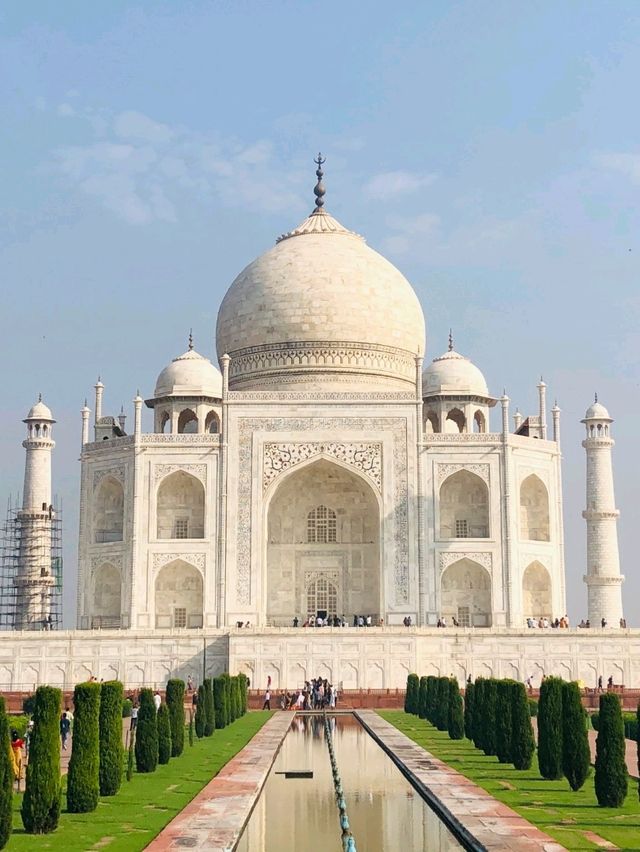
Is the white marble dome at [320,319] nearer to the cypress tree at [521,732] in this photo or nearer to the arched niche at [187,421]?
the arched niche at [187,421]

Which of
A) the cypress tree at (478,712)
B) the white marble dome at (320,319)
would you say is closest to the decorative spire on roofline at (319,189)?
the white marble dome at (320,319)

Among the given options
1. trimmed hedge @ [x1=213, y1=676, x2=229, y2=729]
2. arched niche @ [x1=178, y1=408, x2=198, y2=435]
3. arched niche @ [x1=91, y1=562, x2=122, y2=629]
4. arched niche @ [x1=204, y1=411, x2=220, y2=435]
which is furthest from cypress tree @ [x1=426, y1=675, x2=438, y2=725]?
arched niche @ [x1=178, y1=408, x2=198, y2=435]

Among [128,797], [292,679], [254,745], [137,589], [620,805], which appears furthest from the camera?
[137,589]

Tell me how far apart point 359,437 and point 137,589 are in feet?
17.7

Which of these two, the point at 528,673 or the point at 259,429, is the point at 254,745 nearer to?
the point at 528,673

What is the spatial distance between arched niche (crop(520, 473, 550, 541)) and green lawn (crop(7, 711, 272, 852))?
14.3 metres

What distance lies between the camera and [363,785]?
1033 centimetres

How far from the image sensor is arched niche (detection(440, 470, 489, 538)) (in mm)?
26312

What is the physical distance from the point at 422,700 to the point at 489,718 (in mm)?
5661

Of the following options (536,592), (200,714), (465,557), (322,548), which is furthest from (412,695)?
(536,592)

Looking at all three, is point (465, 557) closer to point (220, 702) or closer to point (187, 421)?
point (187, 421)

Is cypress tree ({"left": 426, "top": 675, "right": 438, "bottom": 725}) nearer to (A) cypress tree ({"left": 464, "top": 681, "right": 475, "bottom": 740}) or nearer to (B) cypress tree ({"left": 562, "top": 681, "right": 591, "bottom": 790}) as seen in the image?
(A) cypress tree ({"left": 464, "top": 681, "right": 475, "bottom": 740})

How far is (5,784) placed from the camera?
7.77m

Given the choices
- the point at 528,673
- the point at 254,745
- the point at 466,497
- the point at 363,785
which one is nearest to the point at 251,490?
the point at 466,497
